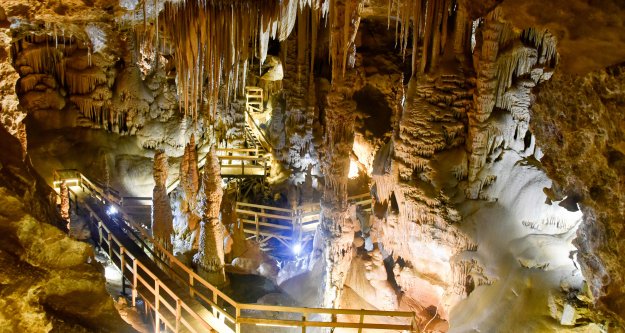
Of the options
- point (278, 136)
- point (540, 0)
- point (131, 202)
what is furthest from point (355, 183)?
point (540, 0)

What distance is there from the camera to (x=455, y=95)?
8.31 m

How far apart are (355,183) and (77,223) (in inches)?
364

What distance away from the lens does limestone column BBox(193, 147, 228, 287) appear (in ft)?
31.7

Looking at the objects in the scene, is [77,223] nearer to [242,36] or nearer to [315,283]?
[242,36]

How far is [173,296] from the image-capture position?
5059 millimetres

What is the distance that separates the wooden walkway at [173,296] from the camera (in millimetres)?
5090

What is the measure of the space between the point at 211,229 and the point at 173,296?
476cm

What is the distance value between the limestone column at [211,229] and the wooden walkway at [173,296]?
0.44 metres

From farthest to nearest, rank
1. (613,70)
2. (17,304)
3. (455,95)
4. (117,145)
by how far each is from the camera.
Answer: (117,145) < (455,95) < (613,70) < (17,304)

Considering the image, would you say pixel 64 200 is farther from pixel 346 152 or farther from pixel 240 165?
pixel 240 165

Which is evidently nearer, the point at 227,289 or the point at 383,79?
the point at 227,289

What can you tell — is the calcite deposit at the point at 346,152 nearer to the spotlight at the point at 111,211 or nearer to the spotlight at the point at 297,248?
the spotlight at the point at 297,248

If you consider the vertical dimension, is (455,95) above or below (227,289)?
above

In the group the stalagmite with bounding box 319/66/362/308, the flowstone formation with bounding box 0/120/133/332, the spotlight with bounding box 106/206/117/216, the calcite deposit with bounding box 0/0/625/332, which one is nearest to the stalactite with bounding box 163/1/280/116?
the calcite deposit with bounding box 0/0/625/332
